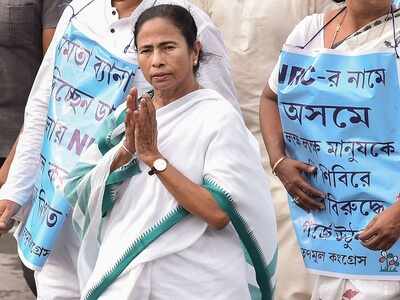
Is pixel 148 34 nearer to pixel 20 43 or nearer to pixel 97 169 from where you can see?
pixel 97 169

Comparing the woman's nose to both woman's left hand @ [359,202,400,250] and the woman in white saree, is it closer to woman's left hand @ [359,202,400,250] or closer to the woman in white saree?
the woman in white saree

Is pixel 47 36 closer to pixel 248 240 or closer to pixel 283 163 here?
pixel 283 163

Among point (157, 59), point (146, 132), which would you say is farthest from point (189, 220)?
point (157, 59)

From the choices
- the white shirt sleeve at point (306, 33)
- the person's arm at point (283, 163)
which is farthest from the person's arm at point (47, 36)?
the white shirt sleeve at point (306, 33)

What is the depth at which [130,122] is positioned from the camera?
317cm

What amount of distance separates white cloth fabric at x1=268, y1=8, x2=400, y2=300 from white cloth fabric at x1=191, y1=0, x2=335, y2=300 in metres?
0.73

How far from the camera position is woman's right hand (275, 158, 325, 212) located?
372cm

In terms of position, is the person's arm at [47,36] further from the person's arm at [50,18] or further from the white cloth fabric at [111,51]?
the white cloth fabric at [111,51]

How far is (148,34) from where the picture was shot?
3316 millimetres

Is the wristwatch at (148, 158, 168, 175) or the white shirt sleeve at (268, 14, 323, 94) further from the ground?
Answer: the white shirt sleeve at (268, 14, 323, 94)

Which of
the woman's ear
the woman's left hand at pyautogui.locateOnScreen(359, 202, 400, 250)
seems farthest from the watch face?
the woman's left hand at pyautogui.locateOnScreen(359, 202, 400, 250)

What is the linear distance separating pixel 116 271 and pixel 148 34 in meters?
0.71

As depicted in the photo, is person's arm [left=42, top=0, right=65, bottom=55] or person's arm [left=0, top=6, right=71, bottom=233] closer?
person's arm [left=0, top=6, right=71, bottom=233]

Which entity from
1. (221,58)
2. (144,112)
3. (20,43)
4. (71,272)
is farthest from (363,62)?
(20,43)
